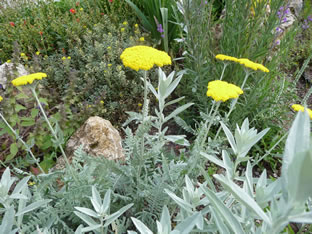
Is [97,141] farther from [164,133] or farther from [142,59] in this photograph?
[142,59]

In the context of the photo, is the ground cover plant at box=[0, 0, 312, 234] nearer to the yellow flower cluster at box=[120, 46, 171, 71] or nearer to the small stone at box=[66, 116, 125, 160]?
the yellow flower cluster at box=[120, 46, 171, 71]

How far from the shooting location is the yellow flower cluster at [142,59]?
0.92 m

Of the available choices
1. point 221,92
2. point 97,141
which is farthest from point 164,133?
point 221,92

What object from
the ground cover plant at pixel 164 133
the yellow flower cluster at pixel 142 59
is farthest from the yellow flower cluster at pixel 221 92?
the yellow flower cluster at pixel 142 59

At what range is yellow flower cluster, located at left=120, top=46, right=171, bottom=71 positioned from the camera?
0.92m

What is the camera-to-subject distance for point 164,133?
5.30ft

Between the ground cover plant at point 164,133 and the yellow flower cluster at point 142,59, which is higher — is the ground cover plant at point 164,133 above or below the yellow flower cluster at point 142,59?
below

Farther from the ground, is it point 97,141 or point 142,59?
point 142,59

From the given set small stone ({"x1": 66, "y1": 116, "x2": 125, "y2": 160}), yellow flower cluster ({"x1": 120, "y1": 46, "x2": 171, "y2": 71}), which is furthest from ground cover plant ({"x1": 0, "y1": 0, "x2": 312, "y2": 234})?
small stone ({"x1": 66, "y1": 116, "x2": 125, "y2": 160})

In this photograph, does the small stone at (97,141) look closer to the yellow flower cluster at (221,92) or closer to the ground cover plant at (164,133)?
the ground cover plant at (164,133)

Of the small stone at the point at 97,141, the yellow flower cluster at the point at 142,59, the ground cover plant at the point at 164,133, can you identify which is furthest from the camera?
the small stone at the point at 97,141

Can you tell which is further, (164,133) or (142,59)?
(164,133)

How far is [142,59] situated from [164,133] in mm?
767

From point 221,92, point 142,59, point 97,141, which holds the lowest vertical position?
point 97,141
